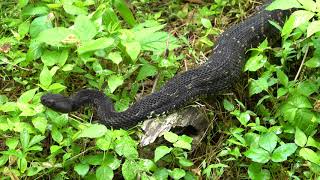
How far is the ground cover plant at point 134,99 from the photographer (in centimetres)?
443

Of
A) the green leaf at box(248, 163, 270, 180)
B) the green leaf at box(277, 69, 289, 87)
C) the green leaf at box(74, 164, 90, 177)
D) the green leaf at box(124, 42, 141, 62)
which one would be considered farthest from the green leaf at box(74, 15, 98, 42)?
the green leaf at box(248, 163, 270, 180)

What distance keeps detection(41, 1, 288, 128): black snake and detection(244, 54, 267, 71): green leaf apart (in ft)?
0.99

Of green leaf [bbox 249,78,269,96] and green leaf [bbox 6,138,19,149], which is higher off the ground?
green leaf [bbox 6,138,19,149]

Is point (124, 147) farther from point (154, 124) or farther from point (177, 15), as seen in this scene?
point (177, 15)

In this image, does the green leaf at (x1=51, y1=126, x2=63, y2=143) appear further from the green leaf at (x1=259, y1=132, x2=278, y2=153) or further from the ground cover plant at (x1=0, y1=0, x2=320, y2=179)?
the green leaf at (x1=259, y1=132, x2=278, y2=153)

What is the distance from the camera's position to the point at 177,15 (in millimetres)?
7195

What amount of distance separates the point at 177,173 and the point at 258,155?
74cm

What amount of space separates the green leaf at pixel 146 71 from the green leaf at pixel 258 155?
170cm

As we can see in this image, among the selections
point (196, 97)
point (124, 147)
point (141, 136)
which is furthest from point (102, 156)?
point (196, 97)

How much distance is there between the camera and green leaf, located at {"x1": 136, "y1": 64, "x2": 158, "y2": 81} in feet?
18.4

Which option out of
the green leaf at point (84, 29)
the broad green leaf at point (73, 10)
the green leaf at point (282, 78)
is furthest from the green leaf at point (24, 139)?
the green leaf at point (282, 78)

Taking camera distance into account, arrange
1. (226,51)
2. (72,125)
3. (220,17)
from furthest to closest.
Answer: (220,17), (226,51), (72,125)

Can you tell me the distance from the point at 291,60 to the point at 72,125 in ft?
8.62

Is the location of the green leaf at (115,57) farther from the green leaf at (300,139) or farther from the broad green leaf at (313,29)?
the broad green leaf at (313,29)
